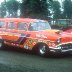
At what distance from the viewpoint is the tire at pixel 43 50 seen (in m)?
13.4

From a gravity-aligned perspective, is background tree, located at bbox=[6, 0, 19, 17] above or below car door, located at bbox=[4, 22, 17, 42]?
above

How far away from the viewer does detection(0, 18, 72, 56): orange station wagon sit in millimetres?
13133

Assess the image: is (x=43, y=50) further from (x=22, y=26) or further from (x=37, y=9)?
(x=37, y=9)

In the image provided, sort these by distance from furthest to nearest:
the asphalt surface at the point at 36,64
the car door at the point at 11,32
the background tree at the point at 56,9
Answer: the background tree at the point at 56,9 < the car door at the point at 11,32 < the asphalt surface at the point at 36,64

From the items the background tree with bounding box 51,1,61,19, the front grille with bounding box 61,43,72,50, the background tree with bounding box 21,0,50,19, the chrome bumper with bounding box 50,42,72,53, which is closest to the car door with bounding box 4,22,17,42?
the chrome bumper with bounding box 50,42,72,53

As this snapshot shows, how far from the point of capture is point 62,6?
78.1 meters

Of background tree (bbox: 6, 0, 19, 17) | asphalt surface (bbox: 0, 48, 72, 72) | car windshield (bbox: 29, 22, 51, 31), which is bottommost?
asphalt surface (bbox: 0, 48, 72, 72)

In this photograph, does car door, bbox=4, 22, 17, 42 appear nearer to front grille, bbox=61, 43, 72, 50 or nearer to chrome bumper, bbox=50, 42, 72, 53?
chrome bumper, bbox=50, 42, 72, 53

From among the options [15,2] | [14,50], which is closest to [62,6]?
[15,2]

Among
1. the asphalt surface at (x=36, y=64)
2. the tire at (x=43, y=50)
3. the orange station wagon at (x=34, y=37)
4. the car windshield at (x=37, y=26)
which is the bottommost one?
the asphalt surface at (x=36, y=64)

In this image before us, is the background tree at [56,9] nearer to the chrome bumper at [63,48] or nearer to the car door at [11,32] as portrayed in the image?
the car door at [11,32]

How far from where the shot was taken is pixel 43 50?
13602mm

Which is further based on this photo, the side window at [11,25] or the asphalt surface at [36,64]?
the side window at [11,25]

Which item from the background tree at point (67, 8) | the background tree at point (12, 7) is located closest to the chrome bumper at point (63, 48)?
the background tree at point (12, 7)
